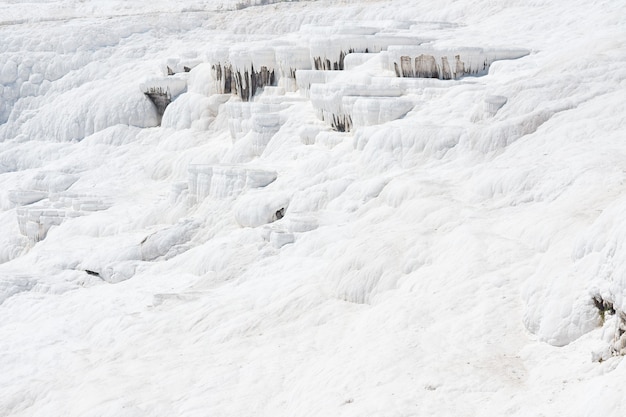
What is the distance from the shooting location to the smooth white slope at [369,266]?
1148 centimetres

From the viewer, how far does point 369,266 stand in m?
15.4

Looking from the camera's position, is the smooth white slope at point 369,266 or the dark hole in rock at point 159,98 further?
the dark hole in rock at point 159,98

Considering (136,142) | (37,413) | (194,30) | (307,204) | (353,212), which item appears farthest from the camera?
(194,30)

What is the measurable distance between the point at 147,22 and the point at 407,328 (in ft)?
110

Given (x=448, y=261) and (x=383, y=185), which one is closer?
(x=448, y=261)

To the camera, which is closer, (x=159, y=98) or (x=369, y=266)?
(x=369, y=266)

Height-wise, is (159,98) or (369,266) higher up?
(369,266)

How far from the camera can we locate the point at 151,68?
37938 mm

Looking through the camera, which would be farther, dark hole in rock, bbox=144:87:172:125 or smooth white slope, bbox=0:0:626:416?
dark hole in rock, bbox=144:87:172:125

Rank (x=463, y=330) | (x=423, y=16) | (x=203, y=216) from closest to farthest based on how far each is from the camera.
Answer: (x=463, y=330) → (x=203, y=216) → (x=423, y=16)

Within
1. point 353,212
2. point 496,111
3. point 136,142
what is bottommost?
point 136,142

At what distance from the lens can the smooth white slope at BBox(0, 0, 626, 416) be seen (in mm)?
11484

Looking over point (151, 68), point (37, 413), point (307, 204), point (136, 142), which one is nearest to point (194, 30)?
point (151, 68)

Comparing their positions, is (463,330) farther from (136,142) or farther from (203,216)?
(136,142)
